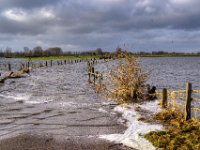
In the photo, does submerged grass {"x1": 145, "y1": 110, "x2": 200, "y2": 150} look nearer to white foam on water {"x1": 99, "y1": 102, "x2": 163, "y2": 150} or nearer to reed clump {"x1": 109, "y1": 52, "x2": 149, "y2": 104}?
white foam on water {"x1": 99, "y1": 102, "x2": 163, "y2": 150}

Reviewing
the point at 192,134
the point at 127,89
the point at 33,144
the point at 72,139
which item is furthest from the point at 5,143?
the point at 127,89

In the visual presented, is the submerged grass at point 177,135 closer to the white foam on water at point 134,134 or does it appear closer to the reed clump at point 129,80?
the white foam on water at point 134,134

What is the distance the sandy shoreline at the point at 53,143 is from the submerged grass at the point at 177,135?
1340 mm

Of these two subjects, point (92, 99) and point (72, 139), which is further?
point (92, 99)

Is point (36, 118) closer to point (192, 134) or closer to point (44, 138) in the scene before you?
point (44, 138)

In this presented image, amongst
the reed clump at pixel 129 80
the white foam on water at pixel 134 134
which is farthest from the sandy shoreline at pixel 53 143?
the reed clump at pixel 129 80

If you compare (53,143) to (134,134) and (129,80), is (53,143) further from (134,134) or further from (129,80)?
(129,80)

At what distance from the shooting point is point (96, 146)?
11.8m

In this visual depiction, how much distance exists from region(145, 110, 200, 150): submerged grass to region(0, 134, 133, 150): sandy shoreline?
4.39ft

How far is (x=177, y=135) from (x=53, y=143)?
184 inches

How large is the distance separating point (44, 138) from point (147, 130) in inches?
165

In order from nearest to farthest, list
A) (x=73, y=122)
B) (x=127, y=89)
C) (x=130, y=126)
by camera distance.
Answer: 1. (x=130, y=126)
2. (x=73, y=122)
3. (x=127, y=89)

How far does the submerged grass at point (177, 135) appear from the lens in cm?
1151

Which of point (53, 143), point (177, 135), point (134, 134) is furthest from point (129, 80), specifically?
point (53, 143)
